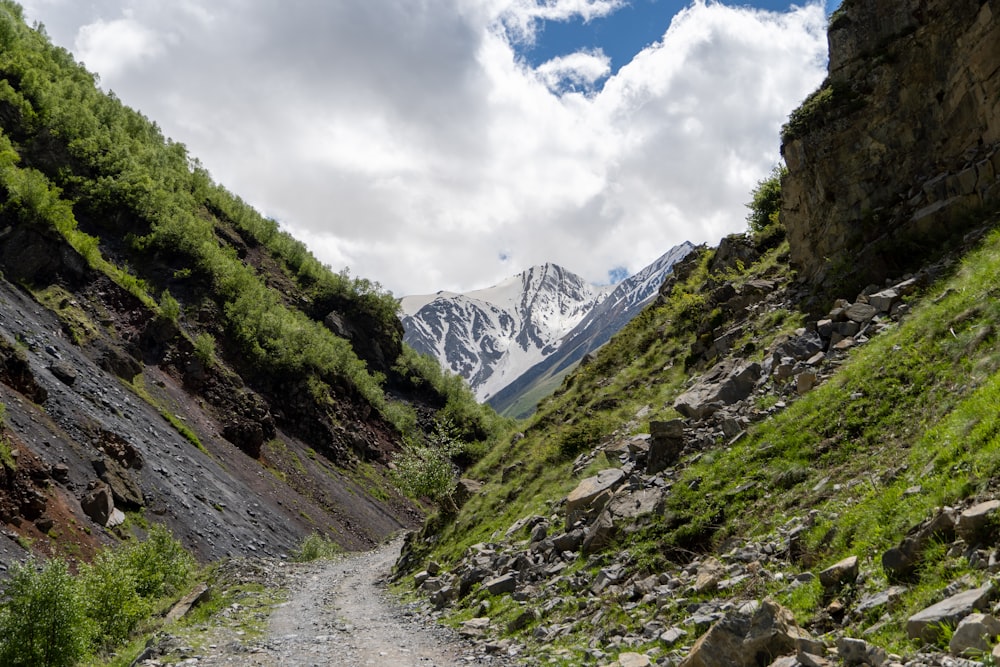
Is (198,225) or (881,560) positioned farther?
(198,225)

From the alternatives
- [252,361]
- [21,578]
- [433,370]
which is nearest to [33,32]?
[252,361]

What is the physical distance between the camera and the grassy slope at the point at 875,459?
957cm

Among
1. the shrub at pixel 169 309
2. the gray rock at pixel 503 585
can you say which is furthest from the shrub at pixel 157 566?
the shrub at pixel 169 309

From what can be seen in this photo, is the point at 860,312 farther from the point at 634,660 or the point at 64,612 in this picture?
the point at 64,612

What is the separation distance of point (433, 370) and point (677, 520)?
390 ft

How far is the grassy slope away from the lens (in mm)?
9570

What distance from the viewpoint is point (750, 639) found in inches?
347

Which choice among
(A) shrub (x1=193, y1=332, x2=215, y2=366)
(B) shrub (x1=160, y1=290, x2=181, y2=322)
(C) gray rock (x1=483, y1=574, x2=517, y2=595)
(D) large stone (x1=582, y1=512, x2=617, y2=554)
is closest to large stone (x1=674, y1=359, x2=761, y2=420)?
(D) large stone (x1=582, y1=512, x2=617, y2=554)

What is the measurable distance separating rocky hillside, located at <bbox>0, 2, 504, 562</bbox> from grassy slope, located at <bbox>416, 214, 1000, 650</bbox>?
30.3m

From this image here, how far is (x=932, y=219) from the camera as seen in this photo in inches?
850

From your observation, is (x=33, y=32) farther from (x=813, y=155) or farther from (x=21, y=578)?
(x=813, y=155)

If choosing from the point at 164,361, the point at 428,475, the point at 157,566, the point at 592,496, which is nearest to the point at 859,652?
the point at 592,496

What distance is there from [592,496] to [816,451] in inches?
279

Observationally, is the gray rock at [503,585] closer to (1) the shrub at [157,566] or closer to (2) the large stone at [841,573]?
(2) the large stone at [841,573]
